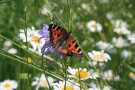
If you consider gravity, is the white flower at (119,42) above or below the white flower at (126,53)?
above

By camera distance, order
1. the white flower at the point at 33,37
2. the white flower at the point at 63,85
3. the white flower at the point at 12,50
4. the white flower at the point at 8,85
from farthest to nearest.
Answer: the white flower at the point at 12,50 → the white flower at the point at 8,85 → the white flower at the point at 33,37 → the white flower at the point at 63,85

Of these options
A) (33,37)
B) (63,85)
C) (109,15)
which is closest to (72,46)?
(63,85)

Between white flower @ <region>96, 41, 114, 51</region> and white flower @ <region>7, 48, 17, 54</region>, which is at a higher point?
white flower @ <region>96, 41, 114, 51</region>

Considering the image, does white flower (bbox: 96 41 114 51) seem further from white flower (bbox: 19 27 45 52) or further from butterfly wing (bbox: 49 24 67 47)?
butterfly wing (bbox: 49 24 67 47)

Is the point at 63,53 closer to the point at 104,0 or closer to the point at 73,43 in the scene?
the point at 73,43

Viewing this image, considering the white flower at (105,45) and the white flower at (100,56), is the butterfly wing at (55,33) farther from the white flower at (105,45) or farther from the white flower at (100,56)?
the white flower at (105,45)

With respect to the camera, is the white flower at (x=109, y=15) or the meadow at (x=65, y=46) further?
the white flower at (x=109, y=15)

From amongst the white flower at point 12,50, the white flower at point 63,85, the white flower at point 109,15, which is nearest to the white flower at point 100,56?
the white flower at point 63,85

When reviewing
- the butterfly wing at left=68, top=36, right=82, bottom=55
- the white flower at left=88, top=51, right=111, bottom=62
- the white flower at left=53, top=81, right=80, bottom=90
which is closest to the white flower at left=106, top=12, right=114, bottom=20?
the white flower at left=88, top=51, right=111, bottom=62

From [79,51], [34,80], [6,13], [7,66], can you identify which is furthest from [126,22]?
[79,51]
